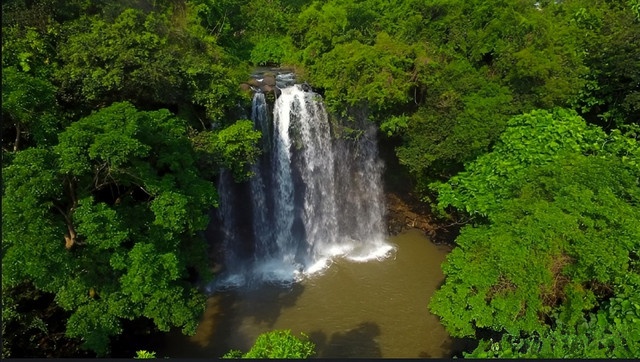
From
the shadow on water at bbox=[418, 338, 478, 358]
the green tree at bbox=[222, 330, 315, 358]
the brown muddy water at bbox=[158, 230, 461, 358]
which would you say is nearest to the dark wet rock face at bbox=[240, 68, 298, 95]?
the brown muddy water at bbox=[158, 230, 461, 358]

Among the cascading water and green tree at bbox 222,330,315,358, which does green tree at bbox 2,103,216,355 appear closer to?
green tree at bbox 222,330,315,358

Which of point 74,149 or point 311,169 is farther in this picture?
point 311,169

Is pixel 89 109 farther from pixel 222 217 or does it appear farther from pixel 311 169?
pixel 311 169

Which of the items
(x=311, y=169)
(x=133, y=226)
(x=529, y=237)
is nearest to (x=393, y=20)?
(x=311, y=169)


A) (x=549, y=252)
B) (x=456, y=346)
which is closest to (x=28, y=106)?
(x=549, y=252)

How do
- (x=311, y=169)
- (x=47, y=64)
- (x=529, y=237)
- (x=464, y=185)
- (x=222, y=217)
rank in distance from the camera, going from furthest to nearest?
1. (x=311, y=169)
2. (x=222, y=217)
3. (x=464, y=185)
4. (x=47, y=64)
5. (x=529, y=237)

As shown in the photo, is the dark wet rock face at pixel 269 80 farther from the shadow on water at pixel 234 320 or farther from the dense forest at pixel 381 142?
the shadow on water at pixel 234 320

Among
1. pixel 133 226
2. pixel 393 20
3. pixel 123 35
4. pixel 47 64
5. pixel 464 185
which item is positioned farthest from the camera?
pixel 393 20
